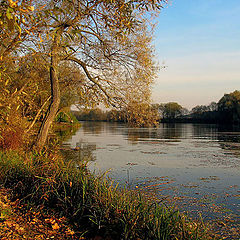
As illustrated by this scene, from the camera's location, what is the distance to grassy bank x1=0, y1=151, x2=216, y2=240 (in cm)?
443

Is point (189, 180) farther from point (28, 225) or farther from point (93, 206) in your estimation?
point (28, 225)

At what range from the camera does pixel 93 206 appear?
5160 mm

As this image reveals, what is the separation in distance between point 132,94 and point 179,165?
5.12 m

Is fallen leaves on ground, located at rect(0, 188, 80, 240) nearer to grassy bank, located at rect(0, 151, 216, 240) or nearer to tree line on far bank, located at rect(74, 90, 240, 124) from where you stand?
grassy bank, located at rect(0, 151, 216, 240)

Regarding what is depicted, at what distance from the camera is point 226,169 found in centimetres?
1269

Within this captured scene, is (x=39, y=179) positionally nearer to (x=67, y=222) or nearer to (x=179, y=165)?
(x=67, y=222)

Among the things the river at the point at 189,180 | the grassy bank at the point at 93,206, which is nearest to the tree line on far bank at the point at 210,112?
the river at the point at 189,180

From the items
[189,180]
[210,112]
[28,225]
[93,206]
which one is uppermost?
[210,112]

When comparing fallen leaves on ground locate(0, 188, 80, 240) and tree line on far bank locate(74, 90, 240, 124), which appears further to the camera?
tree line on far bank locate(74, 90, 240, 124)

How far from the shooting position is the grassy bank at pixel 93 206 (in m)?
4.43

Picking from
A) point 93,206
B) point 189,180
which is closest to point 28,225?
point 93,206

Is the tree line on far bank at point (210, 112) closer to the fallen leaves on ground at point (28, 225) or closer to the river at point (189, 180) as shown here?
the river at point (189, 180)

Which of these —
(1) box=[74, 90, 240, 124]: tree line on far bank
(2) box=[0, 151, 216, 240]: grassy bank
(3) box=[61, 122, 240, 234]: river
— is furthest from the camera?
(1) box=[74, 90, 240, 124]: tree line on far bank

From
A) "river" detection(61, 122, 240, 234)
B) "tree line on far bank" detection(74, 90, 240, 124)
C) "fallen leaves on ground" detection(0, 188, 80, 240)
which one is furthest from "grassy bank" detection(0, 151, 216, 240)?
"tree line on far bank" detection(74, 90, 240, 124)
